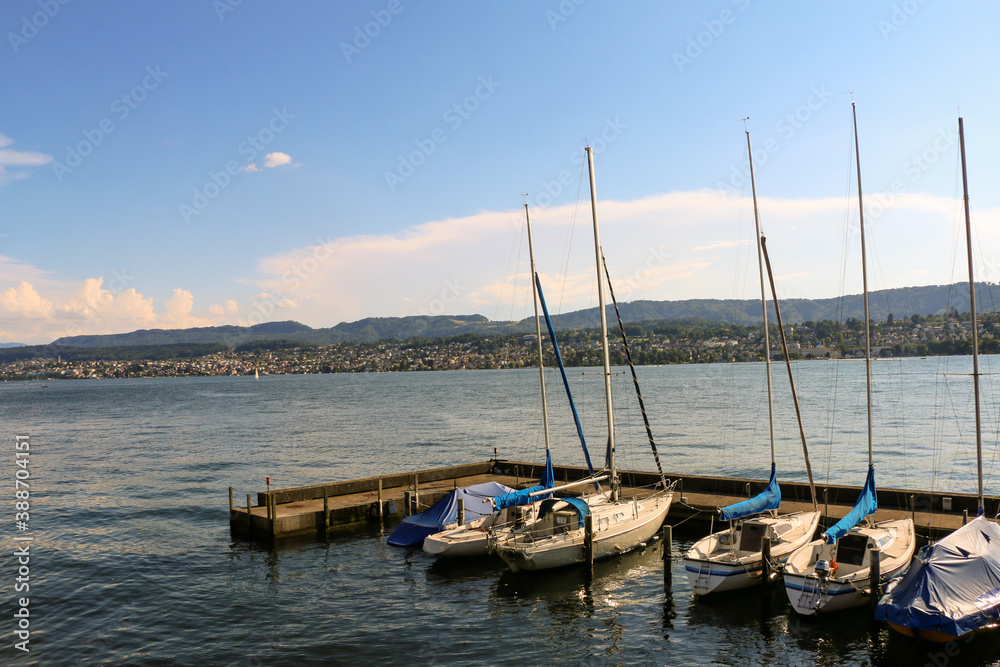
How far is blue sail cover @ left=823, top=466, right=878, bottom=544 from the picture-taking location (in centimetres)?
1836

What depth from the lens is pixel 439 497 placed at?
30141 mm

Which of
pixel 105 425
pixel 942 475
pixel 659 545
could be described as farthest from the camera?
pixel 105 425

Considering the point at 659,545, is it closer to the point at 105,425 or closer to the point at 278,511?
the point at 278,511

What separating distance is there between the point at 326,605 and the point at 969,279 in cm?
2167

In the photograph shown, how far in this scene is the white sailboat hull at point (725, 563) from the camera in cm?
1911

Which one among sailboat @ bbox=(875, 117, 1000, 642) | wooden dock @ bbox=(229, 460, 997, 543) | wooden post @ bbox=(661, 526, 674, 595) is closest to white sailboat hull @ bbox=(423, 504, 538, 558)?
wooden post @ bbox=(661, 526, 674, 595)

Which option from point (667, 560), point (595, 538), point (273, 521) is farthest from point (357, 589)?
point (667, 560)

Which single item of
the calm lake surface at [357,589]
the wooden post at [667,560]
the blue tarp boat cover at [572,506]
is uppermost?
the blue tarp boat cover at [572,506]

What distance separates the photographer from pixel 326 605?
67.6ft

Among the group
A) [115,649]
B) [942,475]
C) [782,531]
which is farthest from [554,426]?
[115,649]

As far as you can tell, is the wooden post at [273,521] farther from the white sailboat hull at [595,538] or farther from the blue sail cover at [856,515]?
the blue sail cover at [856,515]

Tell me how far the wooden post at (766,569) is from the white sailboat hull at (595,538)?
5.59 metres

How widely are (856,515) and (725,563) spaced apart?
431 cm

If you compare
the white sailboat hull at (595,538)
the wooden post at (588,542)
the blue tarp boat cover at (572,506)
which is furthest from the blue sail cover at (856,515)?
the blue tarp boat cover at (572,506)
